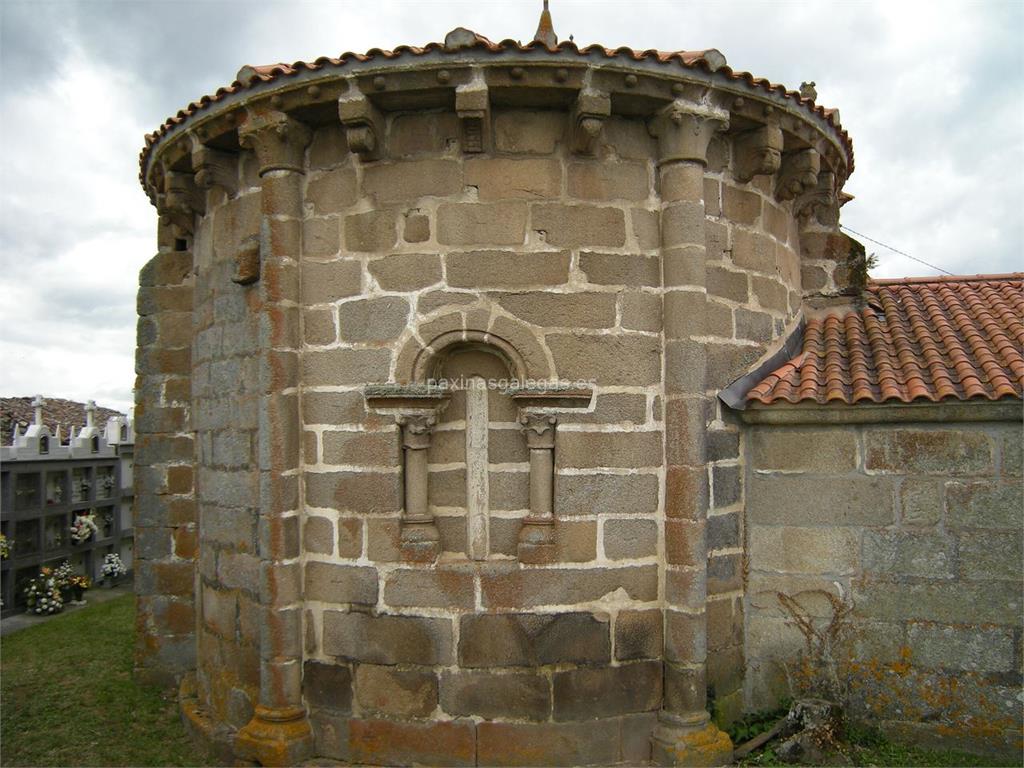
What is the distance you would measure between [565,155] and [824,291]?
3.11 metres

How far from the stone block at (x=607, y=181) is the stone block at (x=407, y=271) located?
2.98 feet

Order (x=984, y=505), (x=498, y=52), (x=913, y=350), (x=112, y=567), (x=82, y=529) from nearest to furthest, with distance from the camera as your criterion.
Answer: (x=498, y=52)
(x=984, y=505)
(x=913, y=350)
(x=82, y=529)
(x=112, y=567)

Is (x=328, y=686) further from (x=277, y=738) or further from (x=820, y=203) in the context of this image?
(x=820, y=203)

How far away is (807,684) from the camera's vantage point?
5332 mm

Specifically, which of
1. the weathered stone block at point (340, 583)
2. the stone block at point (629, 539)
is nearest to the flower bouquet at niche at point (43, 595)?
the weathered stone block at point (340, 583)

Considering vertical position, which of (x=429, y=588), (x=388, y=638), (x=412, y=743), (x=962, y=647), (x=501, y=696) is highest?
(x=429, y=588)

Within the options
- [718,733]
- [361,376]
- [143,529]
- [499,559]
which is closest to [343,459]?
[361,376]

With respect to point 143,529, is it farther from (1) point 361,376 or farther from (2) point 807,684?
(2) point 807,684

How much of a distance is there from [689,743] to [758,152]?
383 cm

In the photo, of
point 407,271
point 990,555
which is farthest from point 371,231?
point 990,555

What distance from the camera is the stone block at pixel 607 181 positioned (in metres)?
4.88

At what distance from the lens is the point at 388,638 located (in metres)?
4.84

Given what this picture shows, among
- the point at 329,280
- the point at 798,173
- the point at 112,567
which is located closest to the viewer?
the point at 329,280

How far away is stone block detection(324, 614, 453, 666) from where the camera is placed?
4.77 metres
